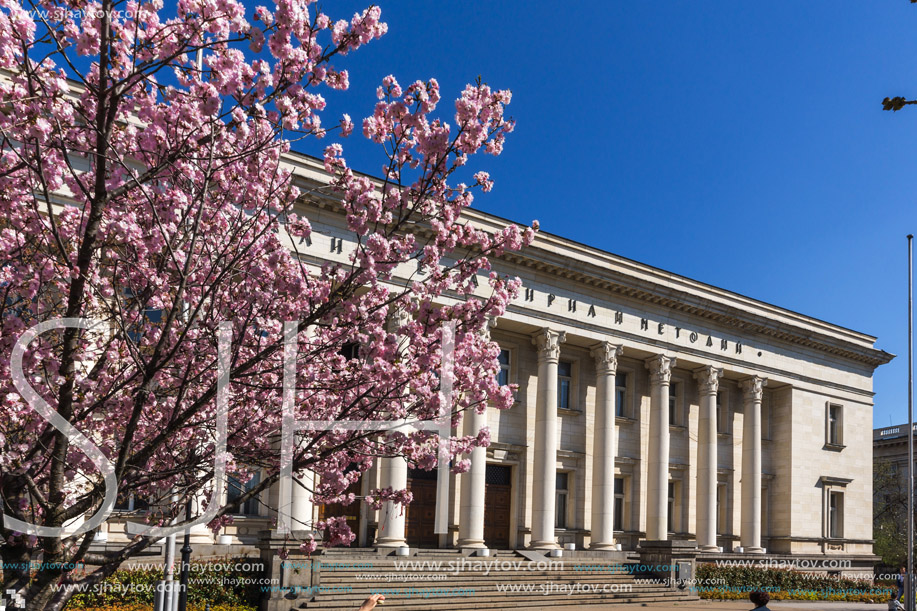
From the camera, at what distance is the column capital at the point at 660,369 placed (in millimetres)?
34562

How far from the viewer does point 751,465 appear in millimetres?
37906

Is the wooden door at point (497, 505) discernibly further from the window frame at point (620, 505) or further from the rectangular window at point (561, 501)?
the window frame at point (620, 505)

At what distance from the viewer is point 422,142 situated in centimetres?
866

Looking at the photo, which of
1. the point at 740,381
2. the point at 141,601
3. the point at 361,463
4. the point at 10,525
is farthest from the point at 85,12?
the point at 740,381

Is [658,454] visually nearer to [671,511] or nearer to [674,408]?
[674,408]

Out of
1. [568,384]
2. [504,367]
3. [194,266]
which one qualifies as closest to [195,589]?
[194,266]

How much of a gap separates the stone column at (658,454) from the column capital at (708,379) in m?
2.60

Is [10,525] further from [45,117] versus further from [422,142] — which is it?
[422,142]

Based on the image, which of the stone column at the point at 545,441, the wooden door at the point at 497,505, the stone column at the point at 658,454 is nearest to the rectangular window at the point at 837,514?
the stone column at the point at 658,454

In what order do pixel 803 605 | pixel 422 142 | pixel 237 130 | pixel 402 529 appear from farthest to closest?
pixel 803 605 → pixel 402 529 → pixel 422 142 → pixel 237 130

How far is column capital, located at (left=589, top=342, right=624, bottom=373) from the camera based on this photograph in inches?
1291

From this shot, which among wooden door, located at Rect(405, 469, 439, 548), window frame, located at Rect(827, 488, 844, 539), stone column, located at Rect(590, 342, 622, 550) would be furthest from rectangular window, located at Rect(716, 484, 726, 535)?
wooden door, located at Rect(405, 469, 439, 548)

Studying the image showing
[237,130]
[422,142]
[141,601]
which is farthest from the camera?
[141,601]

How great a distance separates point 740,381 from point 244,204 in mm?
33182
